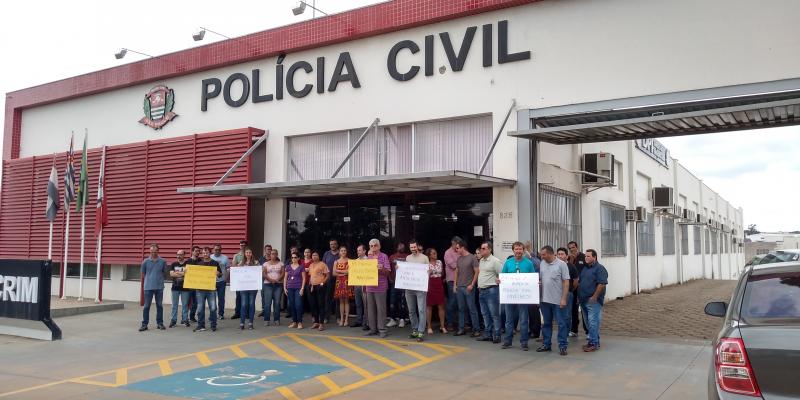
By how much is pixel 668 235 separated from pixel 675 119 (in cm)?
1819

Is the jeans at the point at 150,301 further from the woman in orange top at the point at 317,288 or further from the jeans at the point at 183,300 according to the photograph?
the woman in orange top at the point at 317,288

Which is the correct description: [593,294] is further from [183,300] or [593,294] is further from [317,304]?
[183,300]

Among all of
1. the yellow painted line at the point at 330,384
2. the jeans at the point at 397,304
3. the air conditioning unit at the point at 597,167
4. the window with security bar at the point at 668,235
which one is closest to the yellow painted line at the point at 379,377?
the yellow painted line at the point at 330,384

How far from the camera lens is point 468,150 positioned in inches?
534

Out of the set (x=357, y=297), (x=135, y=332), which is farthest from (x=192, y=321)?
(x=357, y=297)

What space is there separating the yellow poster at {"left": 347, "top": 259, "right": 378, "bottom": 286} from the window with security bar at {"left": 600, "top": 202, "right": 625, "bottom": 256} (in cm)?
877

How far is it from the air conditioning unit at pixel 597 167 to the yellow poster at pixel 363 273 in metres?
7.27

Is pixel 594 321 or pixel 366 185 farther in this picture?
pixel 366 185

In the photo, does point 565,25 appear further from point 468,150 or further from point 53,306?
point 53,306

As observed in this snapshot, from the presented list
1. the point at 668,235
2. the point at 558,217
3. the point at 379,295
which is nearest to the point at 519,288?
the point at 379,295

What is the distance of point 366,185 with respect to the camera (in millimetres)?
12688

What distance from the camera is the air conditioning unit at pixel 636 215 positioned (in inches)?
820

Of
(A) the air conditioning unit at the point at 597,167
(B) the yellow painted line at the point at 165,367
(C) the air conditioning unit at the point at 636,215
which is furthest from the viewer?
(C) the air conditioning unit at the point at 636,215

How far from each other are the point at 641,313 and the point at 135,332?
1175 centimetres
